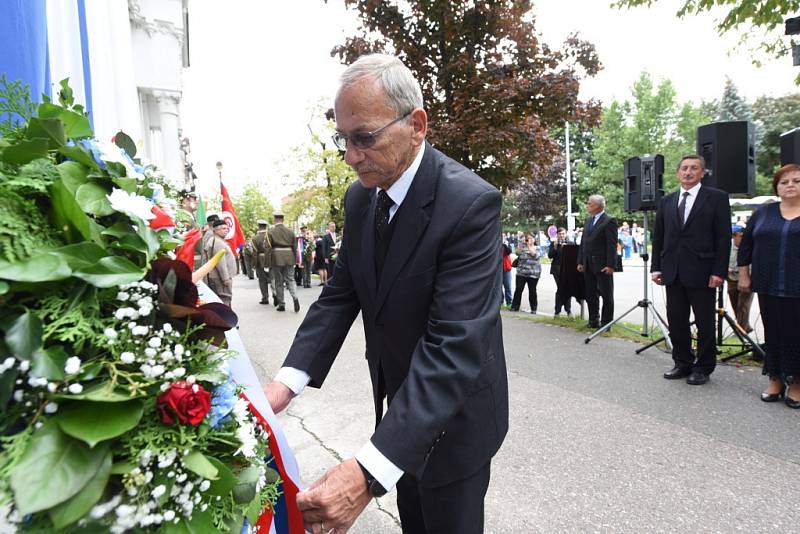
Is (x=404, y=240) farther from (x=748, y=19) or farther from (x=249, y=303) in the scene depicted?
(x=249, y=303)

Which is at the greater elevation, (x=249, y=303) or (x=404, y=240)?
(x=404, y=240)

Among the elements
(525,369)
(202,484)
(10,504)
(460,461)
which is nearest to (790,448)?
(525,369)

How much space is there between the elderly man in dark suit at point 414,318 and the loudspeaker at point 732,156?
616 centimetres

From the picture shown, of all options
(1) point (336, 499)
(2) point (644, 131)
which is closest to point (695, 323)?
(1) point (336, 499)

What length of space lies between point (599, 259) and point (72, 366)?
805 cm

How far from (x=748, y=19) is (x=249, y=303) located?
39.1ft

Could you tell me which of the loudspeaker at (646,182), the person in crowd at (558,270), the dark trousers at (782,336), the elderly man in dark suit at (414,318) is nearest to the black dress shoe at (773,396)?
the dark trousers at (782,336)

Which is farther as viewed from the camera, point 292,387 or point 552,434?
point 552,434

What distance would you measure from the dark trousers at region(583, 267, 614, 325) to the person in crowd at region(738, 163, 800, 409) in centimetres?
312

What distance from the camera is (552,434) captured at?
3.96 meters

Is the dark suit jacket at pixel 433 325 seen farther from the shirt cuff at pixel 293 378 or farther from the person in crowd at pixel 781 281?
the person in crowd at pixel 781 281

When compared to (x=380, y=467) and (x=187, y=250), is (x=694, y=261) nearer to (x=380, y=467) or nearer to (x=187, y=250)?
(x=380, y=467)

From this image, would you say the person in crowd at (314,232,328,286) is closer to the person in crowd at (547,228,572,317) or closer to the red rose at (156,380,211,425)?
the person in crowd at (547,228,572,317)

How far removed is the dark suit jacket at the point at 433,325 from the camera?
1320 mm
